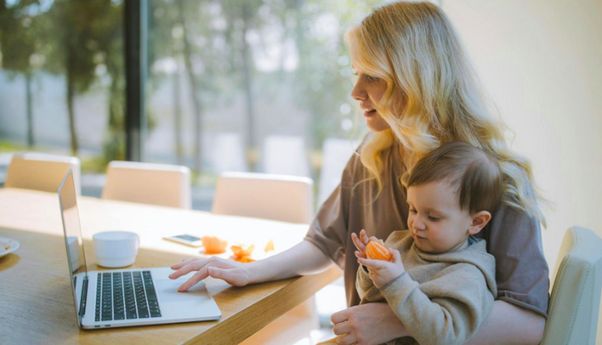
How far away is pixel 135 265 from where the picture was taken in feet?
4.84

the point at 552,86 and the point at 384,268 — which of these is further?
the point at 552,86

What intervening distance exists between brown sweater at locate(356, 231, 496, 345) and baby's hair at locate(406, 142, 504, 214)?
111mm

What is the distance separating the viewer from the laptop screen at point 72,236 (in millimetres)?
1067

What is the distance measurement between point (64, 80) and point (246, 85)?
149cm

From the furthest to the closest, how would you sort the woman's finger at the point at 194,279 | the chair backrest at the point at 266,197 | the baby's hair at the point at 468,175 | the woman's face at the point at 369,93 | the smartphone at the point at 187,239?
the chair backrest at the point at 266,197, the smartphone at the point at 187,239, the woman's face at the point at 369,93, the woman's finger at the point at 194,279, the baby's hair at the point at 468,175

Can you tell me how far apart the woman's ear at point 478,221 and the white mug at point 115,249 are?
34.4 inches

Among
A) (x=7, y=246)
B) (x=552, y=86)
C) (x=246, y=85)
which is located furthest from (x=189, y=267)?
(x=246, y=85)

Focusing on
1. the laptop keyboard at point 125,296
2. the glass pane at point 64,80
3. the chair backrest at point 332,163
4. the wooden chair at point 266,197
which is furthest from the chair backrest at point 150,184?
the glass pane at point 64,80

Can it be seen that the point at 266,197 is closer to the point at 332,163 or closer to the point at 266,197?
the point at 266,197

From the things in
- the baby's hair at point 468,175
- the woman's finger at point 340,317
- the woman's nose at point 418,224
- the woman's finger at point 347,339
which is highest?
the baby's hair at point 468,175

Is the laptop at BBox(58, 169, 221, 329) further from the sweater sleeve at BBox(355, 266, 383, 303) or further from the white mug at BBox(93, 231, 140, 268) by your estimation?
the sweater sleeve at BBox(355, 266, 383, 303)

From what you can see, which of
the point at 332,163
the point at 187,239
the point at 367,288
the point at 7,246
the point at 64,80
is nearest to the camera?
the point at 367,288

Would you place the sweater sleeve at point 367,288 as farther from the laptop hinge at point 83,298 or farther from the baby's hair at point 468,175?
the laptop hinge at point 83,298

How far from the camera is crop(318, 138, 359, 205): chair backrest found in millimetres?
3301
